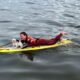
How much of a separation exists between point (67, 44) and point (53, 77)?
4.82 meters

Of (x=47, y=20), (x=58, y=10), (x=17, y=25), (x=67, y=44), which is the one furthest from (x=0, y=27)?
(x=58, y=10)

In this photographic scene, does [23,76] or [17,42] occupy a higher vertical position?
[17,42]

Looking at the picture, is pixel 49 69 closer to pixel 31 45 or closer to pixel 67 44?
pixel 31 45

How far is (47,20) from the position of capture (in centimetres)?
2722

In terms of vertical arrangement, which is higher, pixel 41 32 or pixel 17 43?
pixel 17 43

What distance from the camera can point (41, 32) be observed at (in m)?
21.7

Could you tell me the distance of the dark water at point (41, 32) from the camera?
12891 mm

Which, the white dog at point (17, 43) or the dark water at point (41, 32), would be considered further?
the white dog at point (17, 43)

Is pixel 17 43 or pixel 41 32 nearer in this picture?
pixel 17 43

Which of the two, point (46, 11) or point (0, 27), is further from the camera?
point (46, 11)

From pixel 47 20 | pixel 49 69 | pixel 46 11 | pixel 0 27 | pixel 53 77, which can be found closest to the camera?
pixel 53 77

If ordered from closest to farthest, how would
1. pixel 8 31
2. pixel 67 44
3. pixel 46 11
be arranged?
pixel 67 44
pixel 8 31
pixel 46 11

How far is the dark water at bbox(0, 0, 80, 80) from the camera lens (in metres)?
12.9

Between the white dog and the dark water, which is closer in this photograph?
the dark water
